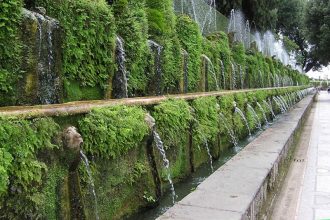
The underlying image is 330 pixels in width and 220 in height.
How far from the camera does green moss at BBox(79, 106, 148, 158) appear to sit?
9.86ft

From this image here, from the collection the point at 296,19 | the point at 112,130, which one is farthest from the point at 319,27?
the point at 112,130

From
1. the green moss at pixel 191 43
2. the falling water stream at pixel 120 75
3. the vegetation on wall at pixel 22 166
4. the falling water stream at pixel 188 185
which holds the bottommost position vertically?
the falling water stream at pixel 188 185

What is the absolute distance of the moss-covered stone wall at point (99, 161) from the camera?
7.59 ft

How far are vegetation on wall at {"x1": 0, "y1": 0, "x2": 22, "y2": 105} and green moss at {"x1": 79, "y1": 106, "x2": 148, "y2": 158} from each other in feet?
2.78

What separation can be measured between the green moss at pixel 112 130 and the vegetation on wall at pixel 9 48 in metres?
0.85

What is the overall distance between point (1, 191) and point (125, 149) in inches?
55.2

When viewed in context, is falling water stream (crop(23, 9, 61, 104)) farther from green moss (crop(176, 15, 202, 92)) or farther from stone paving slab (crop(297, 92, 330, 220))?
green moss (crop(176, 15, 202, 92))

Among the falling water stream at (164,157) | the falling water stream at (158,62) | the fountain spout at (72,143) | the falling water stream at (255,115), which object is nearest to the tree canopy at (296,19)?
the falling water stream at (255,115)

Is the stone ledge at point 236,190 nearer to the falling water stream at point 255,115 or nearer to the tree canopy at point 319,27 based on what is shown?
the falling water stream at point 255,115

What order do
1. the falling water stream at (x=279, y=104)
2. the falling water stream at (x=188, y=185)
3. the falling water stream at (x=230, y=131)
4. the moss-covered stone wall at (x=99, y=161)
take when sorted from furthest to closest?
the falling water stream at (x=279, y=104) → the falling water stream at (x=230, y=131) → the falling water stream at (x=188, y=185) → the moss-covered stone wall at (x=99, y=161)

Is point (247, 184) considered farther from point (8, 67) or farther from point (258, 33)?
point (258, 33)

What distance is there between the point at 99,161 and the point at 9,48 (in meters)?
1.21

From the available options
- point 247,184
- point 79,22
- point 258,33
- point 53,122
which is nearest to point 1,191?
point 53,122

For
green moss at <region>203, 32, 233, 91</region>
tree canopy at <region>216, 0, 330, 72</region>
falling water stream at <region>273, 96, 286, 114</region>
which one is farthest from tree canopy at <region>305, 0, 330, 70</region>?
green moss at <region>203, 32, 233, 91</region>
